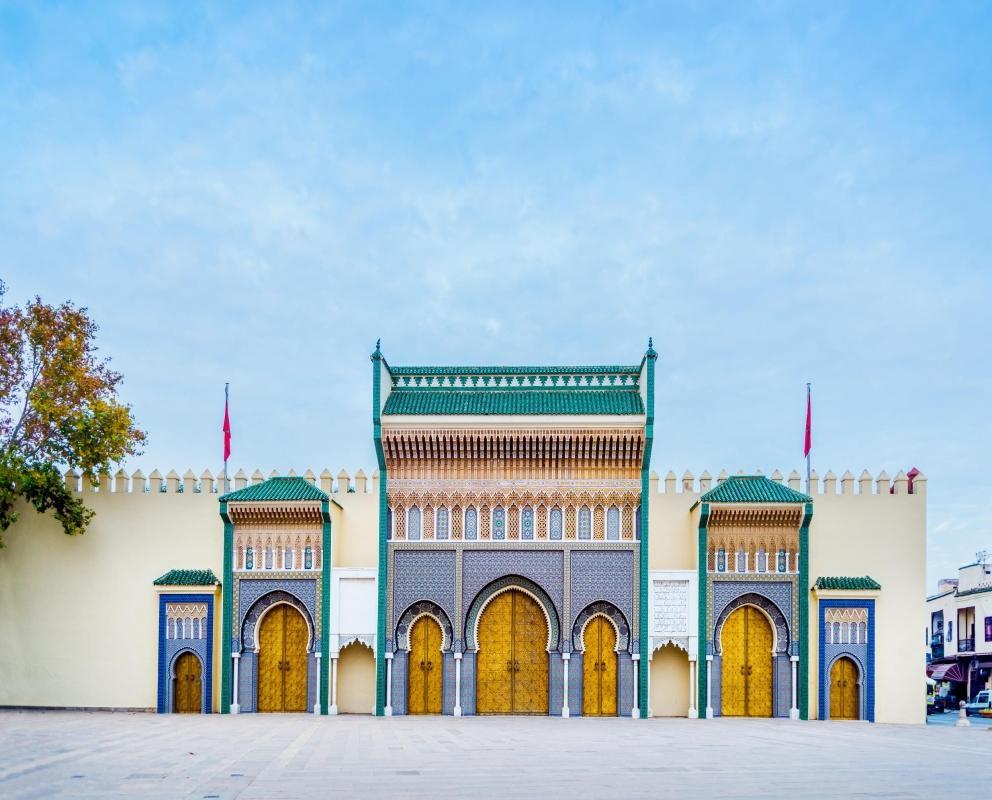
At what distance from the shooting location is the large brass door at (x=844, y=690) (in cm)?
2486

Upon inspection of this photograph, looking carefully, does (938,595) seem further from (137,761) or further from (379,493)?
(137,761)

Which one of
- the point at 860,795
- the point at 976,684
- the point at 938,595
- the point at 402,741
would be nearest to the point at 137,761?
the point at 402,741

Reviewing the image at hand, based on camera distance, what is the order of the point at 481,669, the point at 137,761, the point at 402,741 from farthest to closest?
the point at 481,669 → the point at 402,741 → the point at 137,761

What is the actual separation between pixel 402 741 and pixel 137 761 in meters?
4.81

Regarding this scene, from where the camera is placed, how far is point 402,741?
58.9 feet

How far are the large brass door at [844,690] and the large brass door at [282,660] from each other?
1288 cm

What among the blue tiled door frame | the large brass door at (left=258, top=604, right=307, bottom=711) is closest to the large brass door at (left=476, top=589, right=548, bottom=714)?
the large brass door at (left=258, top=604, right=307, bottom=711)

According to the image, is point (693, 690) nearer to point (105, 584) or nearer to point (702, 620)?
A: point (702, 620)

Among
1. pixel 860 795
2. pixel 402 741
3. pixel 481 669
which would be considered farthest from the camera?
pixel 481 669

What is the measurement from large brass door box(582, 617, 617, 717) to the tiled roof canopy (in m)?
5.54

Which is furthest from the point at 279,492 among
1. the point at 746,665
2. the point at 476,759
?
the point at 746,665

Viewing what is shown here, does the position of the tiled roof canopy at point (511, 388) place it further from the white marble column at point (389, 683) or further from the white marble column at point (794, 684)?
the white marble column at point (794, 684)

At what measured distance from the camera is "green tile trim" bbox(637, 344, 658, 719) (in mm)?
24844

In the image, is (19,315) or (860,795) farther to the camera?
(19,315)
